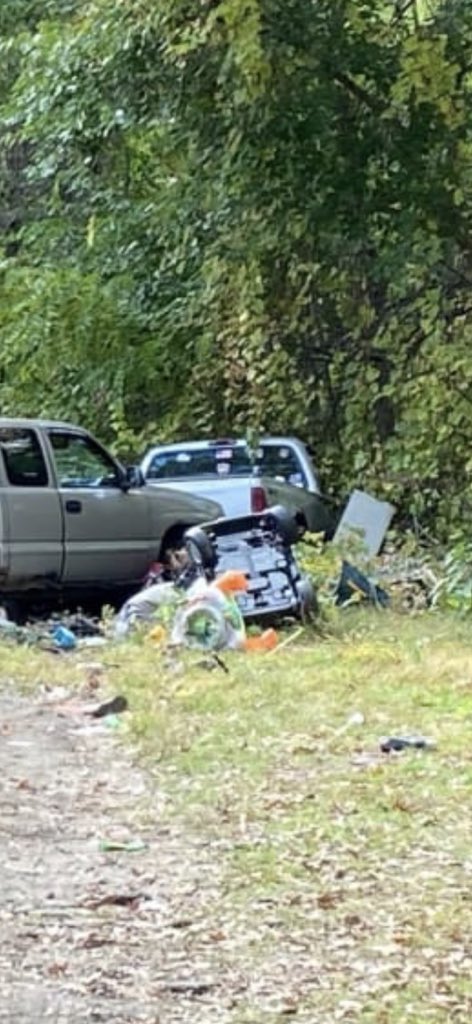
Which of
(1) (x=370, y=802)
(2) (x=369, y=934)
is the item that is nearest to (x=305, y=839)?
(1) (x=370, y=802)

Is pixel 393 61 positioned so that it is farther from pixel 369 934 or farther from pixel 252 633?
pixel 369 934

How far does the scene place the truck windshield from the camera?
55.0ft

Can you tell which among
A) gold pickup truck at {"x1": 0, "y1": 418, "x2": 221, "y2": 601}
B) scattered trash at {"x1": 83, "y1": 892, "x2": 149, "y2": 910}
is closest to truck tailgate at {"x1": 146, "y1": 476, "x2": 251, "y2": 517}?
gold pickup truck at {"x1": 0, "y1": 418, "x2": 221, "y2": 601}

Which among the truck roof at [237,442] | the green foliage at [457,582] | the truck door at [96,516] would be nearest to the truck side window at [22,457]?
the truck door at [96,516]

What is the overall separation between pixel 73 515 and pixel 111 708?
4738 millimetres

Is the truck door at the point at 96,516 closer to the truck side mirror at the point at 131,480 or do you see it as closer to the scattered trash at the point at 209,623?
the truck side mirror at the point at 131,480

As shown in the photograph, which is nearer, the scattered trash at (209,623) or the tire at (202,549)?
the scattered trash at (209,623)

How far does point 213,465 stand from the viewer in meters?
16.8

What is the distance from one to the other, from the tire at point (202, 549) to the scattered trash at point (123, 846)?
547 centimetres

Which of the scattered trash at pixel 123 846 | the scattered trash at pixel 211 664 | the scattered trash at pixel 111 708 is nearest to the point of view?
the scattered trash at pixel 123 846

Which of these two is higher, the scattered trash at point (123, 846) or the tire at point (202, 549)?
the scattered trash at point (123, 846)

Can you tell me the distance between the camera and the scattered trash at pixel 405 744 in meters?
7.36

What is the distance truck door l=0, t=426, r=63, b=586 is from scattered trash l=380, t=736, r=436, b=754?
5845 mm

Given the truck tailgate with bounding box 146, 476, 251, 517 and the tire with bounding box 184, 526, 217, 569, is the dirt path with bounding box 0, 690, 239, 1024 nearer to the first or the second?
the tire with bounding box 184, 526, 217, 569
